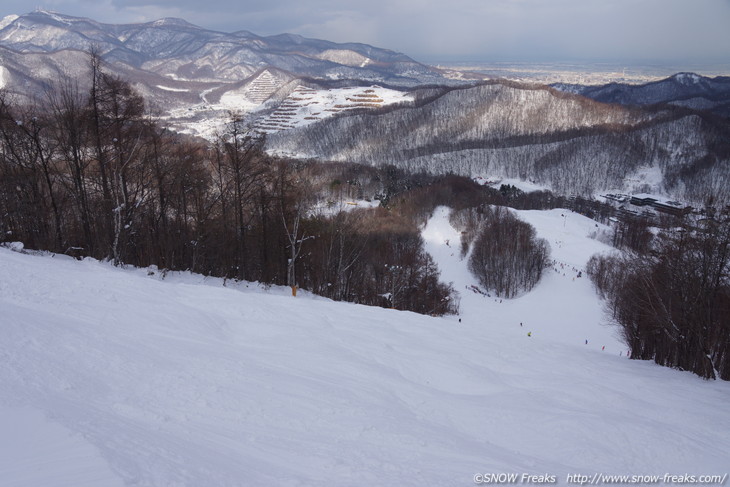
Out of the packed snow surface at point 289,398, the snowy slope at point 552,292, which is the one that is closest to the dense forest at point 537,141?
the snowy slope at point 552,292

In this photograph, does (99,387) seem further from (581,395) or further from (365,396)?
(581,395)

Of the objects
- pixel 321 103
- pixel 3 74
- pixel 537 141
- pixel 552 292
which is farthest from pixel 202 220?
pixel 3 74

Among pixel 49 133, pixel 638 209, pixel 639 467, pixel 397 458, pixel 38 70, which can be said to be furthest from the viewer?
pixel 38 70

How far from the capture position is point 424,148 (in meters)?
136

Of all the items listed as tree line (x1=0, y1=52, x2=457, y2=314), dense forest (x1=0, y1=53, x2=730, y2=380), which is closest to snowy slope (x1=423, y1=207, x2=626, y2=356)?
dense forest (x1=0, y1=53, x2=730, y2=380)

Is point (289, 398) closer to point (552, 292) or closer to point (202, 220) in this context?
point (202, 220)

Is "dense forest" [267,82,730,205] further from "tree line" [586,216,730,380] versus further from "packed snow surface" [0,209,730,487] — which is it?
"packed snow surface" [0,209,730,487]

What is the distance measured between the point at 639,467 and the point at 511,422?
1872mm

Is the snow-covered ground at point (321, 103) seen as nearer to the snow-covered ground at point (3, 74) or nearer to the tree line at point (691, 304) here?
the snow-covered ground at point (3, 74)

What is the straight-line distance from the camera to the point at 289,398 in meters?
6.48

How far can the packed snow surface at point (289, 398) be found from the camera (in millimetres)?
4531

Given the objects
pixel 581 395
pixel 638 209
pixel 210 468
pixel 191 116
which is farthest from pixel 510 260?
pixel 191 116

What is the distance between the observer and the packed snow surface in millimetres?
4531

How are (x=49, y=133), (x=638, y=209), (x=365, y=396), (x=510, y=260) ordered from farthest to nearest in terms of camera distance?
(x=638, y=209), (x=510, y=260), (x=49, y=133), (x=365, y=396)
